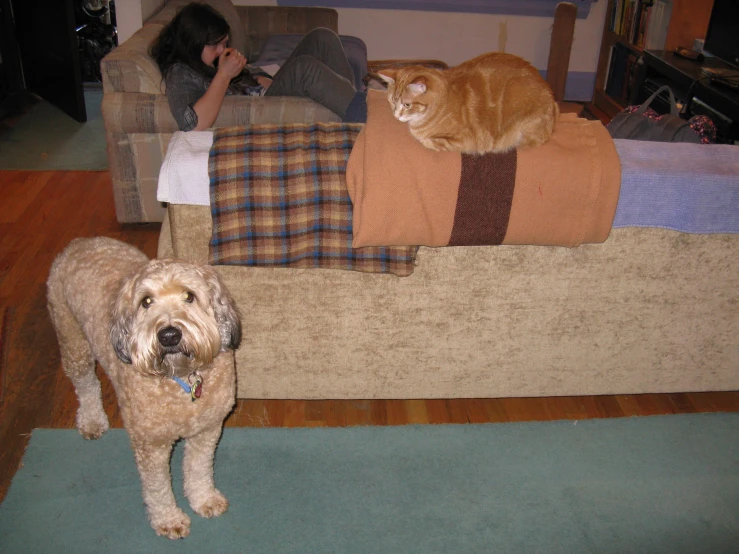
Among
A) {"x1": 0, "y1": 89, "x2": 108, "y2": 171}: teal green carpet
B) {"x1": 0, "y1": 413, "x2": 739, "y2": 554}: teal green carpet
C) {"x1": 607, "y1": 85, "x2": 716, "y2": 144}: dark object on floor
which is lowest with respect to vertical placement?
{"x1": 0, "y1": 413, "x2": 739, "y2": 554}: teal green carpet

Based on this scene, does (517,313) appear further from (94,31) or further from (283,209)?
(94,31)

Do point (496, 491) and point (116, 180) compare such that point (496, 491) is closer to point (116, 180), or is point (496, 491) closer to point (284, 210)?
point (284, 210)

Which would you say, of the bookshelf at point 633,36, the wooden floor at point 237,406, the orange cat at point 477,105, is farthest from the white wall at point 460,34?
the orange cat at point 477,105

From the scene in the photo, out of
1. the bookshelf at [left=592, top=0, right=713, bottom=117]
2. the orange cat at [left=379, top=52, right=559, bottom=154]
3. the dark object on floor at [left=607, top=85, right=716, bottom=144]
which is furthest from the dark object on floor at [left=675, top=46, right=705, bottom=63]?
the orange cat at [left=379, top=52, right=559, bottom=154]

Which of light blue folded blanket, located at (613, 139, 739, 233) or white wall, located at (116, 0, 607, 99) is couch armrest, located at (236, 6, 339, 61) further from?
light blue folded blanket, located at (613, 139, 739, 233)

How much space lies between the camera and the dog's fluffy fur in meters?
1.81

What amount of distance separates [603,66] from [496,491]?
5.51m

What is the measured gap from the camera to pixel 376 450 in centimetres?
257

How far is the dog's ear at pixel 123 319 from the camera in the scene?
1.82 metres

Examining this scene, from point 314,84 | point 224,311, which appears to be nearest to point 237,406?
point 224,311

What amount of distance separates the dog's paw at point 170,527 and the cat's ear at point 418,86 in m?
1.68

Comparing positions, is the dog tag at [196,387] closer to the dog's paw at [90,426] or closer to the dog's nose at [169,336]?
the dog's nose at [169,336]

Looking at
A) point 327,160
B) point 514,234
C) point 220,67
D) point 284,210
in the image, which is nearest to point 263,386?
point 284,210

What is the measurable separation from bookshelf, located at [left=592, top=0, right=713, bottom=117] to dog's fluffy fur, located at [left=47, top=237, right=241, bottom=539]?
189 inches
